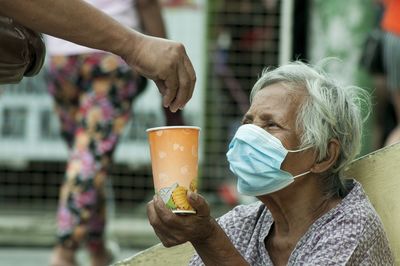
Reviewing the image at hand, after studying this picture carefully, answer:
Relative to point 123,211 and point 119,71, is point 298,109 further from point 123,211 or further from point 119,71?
point 123,211

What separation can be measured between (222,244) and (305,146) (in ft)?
1.50

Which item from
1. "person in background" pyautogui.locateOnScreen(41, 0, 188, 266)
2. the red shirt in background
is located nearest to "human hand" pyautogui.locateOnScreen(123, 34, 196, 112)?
"person in background" pyautogui.locateOnScreen(41, 0, 188, 266)

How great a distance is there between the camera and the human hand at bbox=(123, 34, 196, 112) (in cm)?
338

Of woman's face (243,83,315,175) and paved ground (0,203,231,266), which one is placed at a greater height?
woman's face (243,83,315,175)

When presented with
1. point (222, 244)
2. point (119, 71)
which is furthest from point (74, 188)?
point (222, 244)

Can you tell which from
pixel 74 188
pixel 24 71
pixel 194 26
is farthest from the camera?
pixel 194 26

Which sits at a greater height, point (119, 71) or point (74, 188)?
point (119, 71)

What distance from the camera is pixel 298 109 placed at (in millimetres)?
3777

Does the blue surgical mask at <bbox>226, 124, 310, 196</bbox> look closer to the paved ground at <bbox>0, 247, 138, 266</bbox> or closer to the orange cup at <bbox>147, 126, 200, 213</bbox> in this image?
the orange cup at <bbox>147, 126, 200, 213</bbox>

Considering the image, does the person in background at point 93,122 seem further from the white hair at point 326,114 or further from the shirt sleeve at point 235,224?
the white hair at point 326,114

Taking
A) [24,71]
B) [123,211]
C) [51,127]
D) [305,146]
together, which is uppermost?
[24,71]

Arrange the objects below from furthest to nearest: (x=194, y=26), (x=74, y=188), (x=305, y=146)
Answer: (x=194, y=26) → (x=74, y=188) → (x=305, y=146)

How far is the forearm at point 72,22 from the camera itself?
A: 128 inches

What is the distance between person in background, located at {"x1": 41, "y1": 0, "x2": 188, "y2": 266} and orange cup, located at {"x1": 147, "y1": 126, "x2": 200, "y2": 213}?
2272mm
